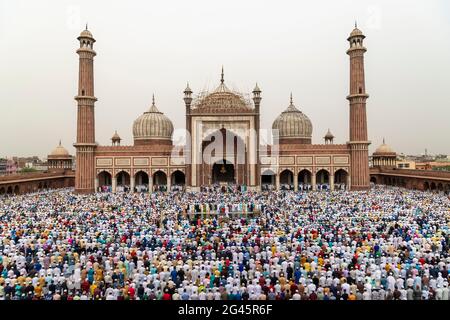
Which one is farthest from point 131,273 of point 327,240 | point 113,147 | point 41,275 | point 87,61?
point 87,61

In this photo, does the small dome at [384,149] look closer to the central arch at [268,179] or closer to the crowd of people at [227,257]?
the central arch at [268,179]

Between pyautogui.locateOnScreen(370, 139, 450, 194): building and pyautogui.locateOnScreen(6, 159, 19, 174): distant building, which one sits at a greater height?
pyautogui.locateOnScreen(6, 159, 19, 174): distant building

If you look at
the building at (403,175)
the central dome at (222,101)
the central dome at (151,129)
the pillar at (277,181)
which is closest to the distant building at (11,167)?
the central dome at (151,129)

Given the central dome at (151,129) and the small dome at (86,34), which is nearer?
the small dome at (86,34)

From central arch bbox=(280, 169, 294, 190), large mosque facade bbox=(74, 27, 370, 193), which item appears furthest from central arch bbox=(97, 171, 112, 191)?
central arch bbox=(280, 169, 294, 190)

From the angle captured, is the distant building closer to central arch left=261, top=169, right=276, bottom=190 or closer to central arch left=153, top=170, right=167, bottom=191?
central arch left=153, top=170, right=167, bottom=191
